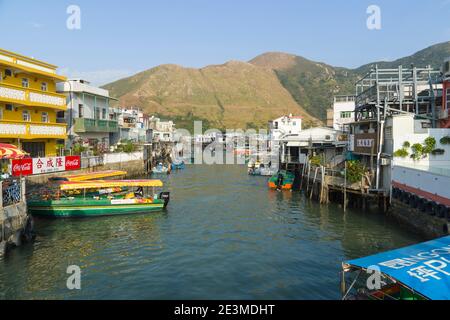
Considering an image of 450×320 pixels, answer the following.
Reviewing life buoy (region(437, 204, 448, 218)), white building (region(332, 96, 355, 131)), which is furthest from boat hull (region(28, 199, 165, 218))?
white building (region(332, 96, 355, 131))

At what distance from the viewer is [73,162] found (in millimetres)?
41625

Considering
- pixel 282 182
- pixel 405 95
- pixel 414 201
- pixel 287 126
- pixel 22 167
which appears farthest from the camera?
pixel 287 126

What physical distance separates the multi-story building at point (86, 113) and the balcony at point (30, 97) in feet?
25.1

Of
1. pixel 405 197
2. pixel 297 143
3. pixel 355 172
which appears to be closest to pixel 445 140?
pixel 405 197

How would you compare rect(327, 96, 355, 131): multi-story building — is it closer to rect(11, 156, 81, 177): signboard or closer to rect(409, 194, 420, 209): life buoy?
rect(409, 194, 420, 209): life buoy

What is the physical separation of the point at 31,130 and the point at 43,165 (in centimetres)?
374

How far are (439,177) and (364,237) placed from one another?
21.0ft

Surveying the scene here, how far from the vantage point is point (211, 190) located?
163 feet

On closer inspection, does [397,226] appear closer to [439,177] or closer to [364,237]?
[364,237]

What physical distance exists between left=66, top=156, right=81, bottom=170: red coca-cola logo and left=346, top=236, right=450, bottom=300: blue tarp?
35.0 meters

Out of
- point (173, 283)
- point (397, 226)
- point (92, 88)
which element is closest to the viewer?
point (173, 283)

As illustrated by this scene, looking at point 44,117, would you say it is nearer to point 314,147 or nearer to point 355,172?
point 355,172

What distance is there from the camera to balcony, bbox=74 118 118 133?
4888 cm
